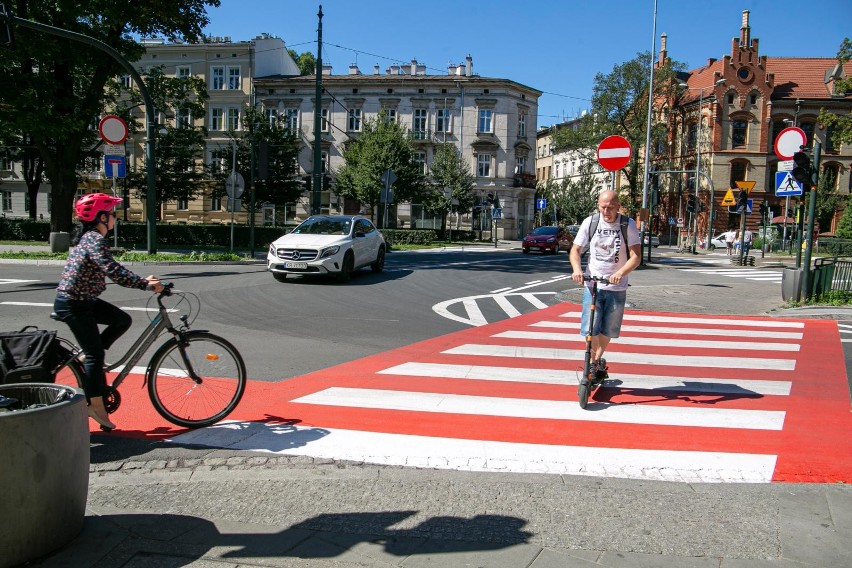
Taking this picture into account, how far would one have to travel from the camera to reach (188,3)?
24.3m

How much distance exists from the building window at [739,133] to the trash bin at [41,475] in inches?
2595

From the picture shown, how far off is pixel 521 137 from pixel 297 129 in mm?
19486

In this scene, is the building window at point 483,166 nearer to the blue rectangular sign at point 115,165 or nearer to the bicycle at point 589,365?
the blue rectangular sign at point 115,165

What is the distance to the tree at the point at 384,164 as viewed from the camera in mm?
47531

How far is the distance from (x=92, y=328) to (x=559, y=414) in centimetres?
367

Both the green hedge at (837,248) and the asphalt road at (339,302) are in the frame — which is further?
the green hedge at (837,248)

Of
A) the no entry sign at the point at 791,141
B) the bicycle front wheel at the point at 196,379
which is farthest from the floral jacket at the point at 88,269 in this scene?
the no entry sign at the point at 791,141

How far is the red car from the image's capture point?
35.5 meters

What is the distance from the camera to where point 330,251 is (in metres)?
15.5

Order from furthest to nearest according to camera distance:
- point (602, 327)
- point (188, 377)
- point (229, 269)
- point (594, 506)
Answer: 1. point (229, 269)
2. point (602, 327)
3. point (188, 377)
4. point (594, 506)

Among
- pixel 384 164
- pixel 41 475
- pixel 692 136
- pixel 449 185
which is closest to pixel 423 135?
pixel 449 185

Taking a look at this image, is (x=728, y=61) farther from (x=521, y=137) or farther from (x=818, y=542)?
(x=818, y=542)

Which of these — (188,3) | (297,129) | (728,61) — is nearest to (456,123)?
(297,129)

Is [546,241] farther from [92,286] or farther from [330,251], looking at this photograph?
[92,286]
